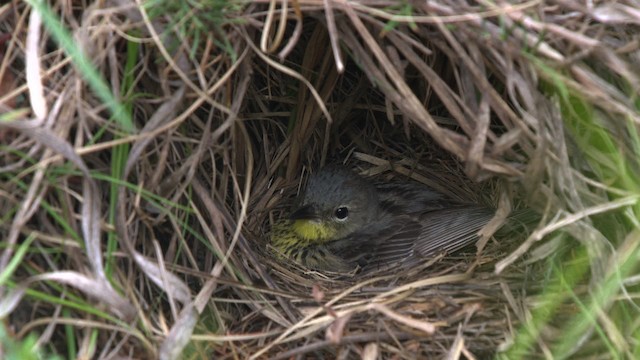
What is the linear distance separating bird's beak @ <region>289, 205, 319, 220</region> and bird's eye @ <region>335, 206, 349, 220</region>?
0.87 feet

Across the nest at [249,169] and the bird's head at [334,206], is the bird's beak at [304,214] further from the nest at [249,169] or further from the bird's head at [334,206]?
the nest at [249,169]

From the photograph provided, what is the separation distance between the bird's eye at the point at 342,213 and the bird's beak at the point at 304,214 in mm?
264

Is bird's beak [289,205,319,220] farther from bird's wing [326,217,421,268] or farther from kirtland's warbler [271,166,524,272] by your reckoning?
bird's wing [326,217,421,268]

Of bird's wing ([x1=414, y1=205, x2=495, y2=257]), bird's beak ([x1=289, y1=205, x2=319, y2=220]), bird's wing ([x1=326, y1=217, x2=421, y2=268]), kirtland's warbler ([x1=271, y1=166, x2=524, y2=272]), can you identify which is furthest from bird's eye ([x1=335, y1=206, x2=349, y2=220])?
bird's wing ([x1=414, y1=205, x2=495, y2=257])

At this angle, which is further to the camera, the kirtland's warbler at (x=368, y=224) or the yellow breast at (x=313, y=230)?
the yellow breast at (x=313, y=230)

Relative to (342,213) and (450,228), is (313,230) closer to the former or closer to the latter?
(342,213)

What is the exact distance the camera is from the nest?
2801 mm

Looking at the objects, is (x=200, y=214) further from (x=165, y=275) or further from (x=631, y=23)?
(x=631, y=23)

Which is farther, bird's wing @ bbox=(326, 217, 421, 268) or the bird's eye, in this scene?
the bird's eye

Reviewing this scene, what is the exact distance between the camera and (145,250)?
10.1 feet

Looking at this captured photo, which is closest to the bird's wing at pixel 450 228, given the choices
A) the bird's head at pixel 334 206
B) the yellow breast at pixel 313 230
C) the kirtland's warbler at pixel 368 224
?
the kirtland's warbler at pixel 368 224

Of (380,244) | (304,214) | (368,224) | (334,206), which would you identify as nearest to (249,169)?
(304,214)

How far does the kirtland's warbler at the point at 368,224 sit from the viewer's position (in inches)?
178

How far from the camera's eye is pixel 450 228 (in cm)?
455
